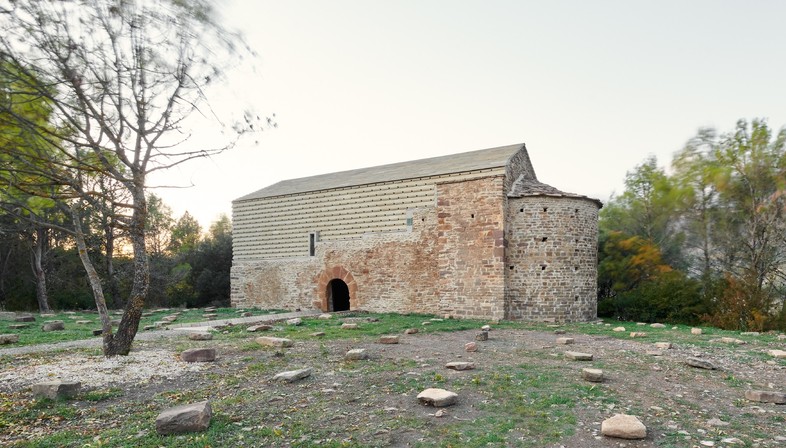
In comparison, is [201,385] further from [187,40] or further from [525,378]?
[187,40]

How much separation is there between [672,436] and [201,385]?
5.82 meters

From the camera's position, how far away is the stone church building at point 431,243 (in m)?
15.8

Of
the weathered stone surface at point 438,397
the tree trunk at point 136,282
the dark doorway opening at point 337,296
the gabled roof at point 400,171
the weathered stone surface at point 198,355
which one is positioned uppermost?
the gabled roof at point 400,171

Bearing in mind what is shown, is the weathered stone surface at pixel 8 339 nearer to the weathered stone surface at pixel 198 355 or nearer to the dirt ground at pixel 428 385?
the dirt ground at pixel 428 385

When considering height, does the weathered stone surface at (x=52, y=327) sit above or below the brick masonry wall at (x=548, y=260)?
below

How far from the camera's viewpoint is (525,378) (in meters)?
6.58

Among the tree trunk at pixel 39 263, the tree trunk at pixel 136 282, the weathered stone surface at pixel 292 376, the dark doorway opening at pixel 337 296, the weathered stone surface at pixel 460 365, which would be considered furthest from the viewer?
the tree trunk at pixel 39 263

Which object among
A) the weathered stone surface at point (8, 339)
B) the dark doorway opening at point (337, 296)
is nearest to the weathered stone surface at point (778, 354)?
the dark doorway opening at point (337, 296)

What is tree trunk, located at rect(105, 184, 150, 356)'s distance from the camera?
7.86m

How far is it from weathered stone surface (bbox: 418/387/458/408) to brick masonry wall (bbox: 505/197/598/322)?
36.0 ft

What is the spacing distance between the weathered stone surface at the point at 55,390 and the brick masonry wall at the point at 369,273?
495 inches

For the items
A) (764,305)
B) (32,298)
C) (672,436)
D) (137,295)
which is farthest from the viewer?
(32,298)

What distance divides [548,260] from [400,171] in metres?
7.23

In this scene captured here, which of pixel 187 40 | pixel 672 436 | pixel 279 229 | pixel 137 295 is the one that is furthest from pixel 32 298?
pixel 672 436
